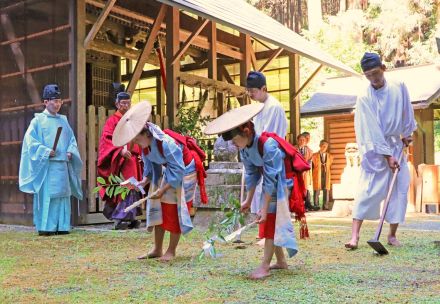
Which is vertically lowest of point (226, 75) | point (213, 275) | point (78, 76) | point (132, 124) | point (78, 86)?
point (213, 275)

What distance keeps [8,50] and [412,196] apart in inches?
316

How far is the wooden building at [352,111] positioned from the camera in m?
12.5

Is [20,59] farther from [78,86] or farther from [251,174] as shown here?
[251,174]

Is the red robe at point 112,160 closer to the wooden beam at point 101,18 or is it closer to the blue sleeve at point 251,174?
the wooden beam at point 101,18

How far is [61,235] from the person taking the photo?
6.86 meters

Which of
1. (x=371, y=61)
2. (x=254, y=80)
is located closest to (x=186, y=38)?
(x=254, y=80)

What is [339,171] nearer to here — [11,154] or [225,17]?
[225,17]

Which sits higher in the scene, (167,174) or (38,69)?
(38,69)

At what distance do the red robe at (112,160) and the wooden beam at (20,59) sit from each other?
5.51 ft

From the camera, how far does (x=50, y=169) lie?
7.05 meters

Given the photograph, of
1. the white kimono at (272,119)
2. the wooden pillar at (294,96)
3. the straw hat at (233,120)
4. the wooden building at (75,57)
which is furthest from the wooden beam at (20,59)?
the wooden pillar at (294,96)

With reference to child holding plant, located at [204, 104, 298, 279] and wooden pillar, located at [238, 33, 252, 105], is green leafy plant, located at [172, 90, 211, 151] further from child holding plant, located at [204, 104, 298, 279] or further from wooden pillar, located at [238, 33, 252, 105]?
child holding plant, located at [204, 104, 298, 279]

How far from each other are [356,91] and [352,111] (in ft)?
5.42

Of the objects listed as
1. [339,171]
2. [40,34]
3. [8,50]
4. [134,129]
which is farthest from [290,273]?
[339,171]
